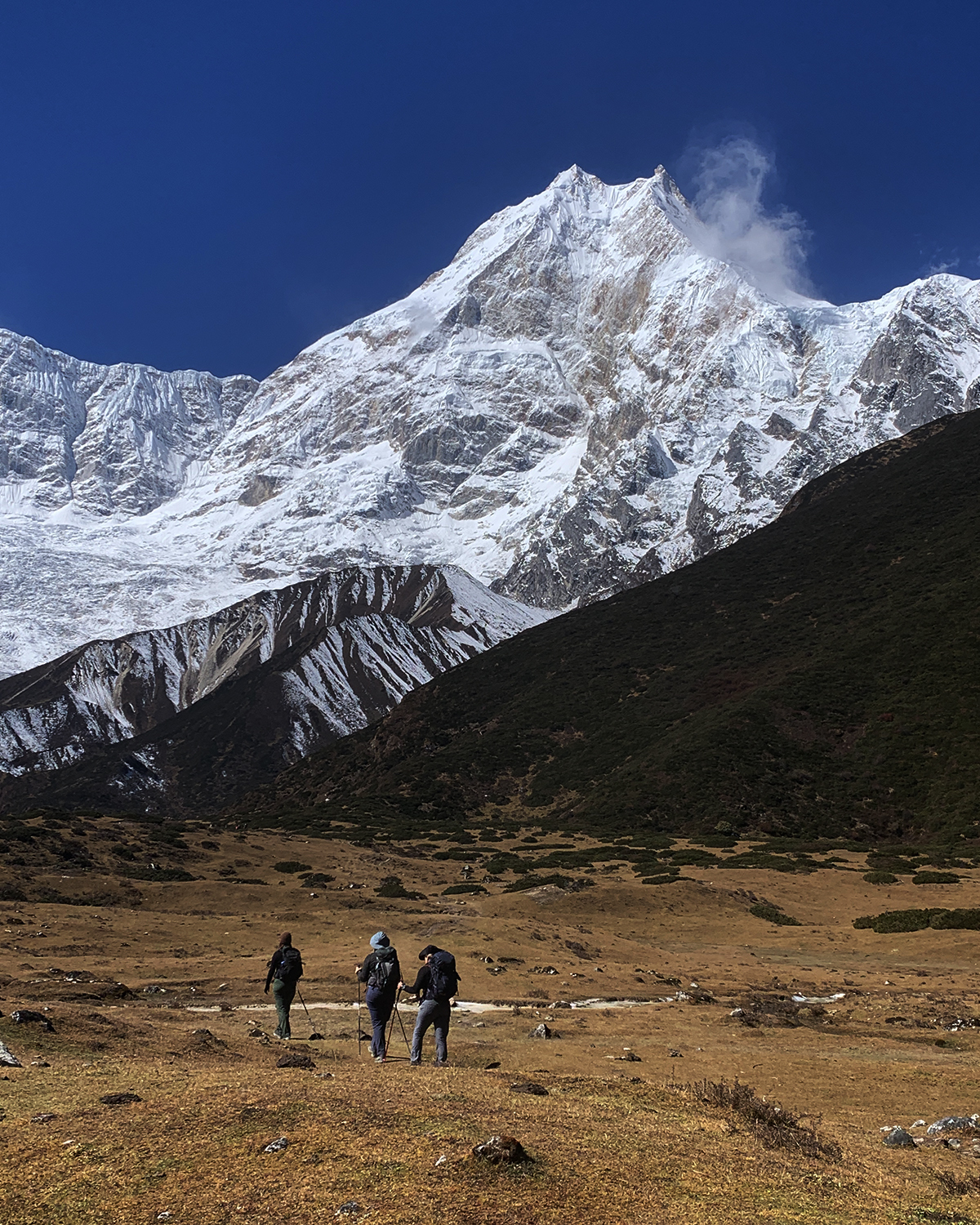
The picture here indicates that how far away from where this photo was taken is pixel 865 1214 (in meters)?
6.90

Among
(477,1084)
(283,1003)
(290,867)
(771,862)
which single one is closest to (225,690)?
(290,867)

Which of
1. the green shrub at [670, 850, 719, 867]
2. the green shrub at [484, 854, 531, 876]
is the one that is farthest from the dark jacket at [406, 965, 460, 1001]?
the green shrub at [670, 850, 719, 867]

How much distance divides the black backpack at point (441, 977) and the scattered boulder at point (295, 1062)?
193cm

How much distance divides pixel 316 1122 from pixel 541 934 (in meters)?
21.1

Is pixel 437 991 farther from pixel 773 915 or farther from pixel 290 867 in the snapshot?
pixel 290 867

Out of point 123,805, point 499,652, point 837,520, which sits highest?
point 837,520

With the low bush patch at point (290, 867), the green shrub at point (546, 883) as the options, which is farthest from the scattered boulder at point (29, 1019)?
the low bush patch at point (290, 867)

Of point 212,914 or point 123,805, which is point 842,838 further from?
point 123,805

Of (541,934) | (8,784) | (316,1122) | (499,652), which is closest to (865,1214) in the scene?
(316,1122)

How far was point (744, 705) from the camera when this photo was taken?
236 feet

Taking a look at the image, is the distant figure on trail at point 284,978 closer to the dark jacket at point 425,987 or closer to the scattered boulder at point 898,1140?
the dark jacket at point 425,987

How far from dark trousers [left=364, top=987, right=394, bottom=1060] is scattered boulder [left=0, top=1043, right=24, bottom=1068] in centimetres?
460

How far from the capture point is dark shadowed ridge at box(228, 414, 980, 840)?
204ft

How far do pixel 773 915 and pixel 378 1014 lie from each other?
2503 centimetres
